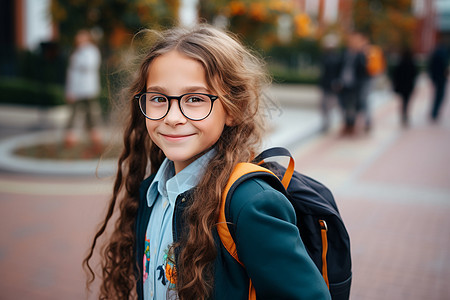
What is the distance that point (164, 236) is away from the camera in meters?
1.52

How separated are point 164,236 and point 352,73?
904cm

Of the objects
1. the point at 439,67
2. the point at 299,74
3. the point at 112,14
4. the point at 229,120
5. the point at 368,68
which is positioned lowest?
the point at 299,74

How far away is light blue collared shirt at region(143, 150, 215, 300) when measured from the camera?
58.7 inches

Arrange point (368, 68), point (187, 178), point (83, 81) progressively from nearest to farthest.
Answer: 1. point (187, 178)
2. point (83, 81)
3. point (368, 68)

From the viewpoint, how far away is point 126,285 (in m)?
1.89

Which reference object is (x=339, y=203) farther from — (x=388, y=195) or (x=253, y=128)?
(x=253, y=128)

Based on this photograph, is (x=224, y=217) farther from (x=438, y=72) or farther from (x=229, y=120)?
(x=438, y=72)

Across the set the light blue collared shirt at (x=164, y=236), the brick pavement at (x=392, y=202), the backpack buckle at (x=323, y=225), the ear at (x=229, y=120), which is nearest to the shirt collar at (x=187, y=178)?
the light blue collared shirt at (x=164, y=236)

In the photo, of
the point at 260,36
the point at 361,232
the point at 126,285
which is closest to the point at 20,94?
the point at 260,36

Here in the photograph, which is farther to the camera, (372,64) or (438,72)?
(438,72)

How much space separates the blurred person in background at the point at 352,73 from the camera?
9.77 meters

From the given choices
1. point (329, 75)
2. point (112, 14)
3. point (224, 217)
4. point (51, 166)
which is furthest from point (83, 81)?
point (224, 217)

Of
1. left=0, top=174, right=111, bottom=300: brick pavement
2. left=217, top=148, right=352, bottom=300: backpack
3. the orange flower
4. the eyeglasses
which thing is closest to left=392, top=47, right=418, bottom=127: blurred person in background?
the orange flower

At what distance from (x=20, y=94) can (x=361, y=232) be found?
10.3 metres
